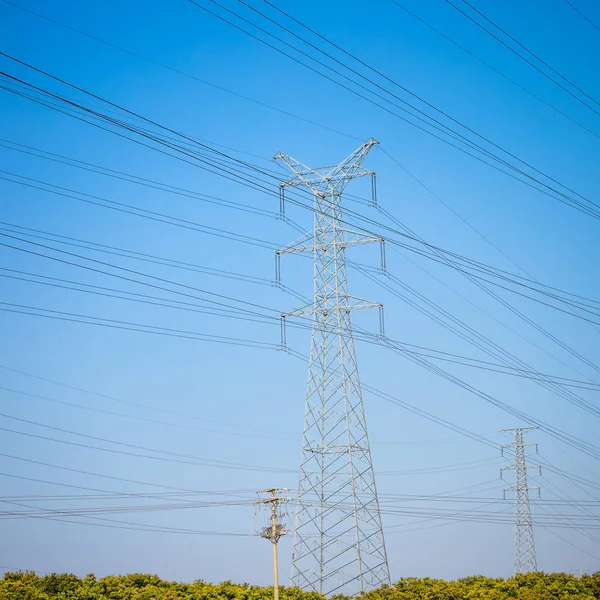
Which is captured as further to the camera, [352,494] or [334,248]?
[334,248]

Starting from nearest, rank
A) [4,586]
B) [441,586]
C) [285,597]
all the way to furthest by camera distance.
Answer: [4,586] → [285,597] → [441,586]

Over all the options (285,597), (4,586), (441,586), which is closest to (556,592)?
(441,586)

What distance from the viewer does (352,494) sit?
37.6 metres

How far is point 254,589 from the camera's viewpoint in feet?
134

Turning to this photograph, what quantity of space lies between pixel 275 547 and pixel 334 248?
1389cm

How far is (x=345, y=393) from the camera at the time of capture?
39.7 metres

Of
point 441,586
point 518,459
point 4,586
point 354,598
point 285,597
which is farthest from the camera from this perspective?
point 518,459

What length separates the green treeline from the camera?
36.7 meters

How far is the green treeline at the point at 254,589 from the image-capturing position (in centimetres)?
3672

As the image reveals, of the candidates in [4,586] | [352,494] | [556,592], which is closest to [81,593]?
[4,586]

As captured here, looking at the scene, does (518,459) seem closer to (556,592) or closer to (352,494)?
(556,592)

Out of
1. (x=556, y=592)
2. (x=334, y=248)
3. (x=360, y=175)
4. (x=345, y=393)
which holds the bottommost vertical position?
(x=556, y=592)

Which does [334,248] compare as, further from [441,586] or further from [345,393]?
[441,586]

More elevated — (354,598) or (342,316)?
(342,316)
